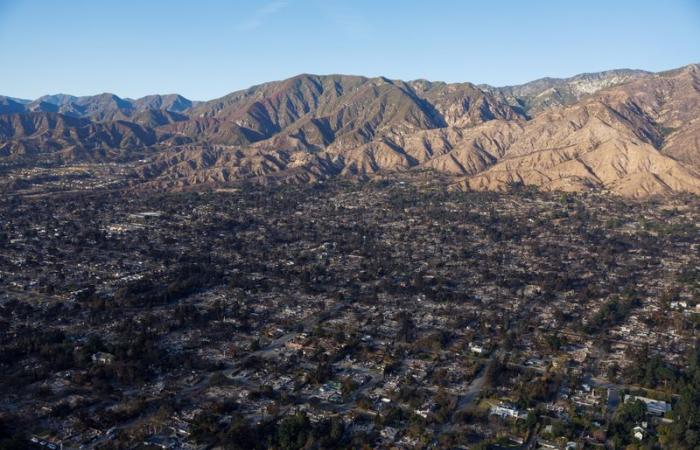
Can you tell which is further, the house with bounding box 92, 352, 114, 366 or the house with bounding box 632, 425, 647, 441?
the house with bounding box 92, 352, 114, 366

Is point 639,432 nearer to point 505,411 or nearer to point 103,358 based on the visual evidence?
point 505,411

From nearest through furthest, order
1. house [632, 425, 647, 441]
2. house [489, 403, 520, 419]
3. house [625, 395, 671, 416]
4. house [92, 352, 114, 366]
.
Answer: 1. house [632, 425, 647, 441]
2. house [489, 403, 520, 419]
3. house [625, 395, 671, 416]
4. house [92, 352, 114, 366]

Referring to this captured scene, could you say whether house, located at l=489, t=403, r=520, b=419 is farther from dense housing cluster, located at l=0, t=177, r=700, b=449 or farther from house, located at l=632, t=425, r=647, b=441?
house, located at l=632, t=425, r=647, b=441

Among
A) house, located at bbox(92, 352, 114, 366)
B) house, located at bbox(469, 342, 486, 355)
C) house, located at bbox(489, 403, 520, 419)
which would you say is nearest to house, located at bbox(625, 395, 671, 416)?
house, located at bbox(489, 403, 520, 419)

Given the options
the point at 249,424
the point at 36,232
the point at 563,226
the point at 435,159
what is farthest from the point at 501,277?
the point at 435,159

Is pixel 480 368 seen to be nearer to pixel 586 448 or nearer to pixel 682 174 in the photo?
pixel 586 448

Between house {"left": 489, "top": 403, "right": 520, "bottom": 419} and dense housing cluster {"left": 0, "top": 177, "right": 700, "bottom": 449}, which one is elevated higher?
dense housing cluster {"left": 0, "top": 177, "right": 700, "bottom": 449}

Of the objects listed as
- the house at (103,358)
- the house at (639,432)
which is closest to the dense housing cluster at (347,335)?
the house at (639,432)

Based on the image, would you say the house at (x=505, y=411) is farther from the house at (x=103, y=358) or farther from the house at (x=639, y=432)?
the house at (x=103, y=358)

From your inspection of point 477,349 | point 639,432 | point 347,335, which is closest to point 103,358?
point 347,335
